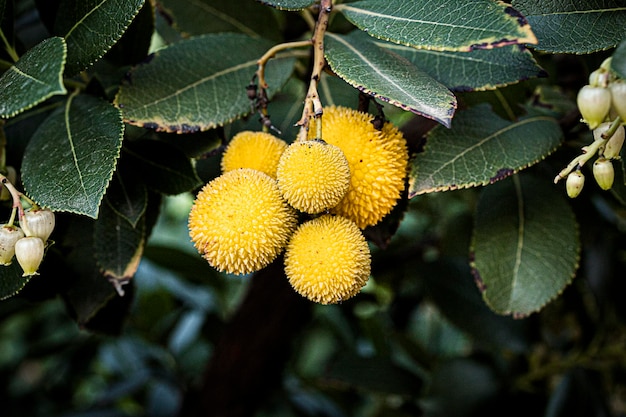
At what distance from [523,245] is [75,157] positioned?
63 centimetres

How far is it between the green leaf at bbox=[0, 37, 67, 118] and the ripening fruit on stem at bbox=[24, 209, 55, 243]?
0.38 ft

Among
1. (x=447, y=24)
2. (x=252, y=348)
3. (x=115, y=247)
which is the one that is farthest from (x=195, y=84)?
(x=252, y=348)

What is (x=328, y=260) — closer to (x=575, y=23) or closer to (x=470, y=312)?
(x=575, y=23)

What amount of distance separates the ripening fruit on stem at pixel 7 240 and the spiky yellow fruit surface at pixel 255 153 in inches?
9.8

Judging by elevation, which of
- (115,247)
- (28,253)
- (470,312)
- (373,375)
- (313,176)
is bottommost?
(373,375)

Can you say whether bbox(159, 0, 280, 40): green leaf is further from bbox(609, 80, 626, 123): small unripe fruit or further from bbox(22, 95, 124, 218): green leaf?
bbox(609, 80, 626, 123): small unripe fruit

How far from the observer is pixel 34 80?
2.00 ft

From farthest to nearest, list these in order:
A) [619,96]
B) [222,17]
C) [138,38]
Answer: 1. [222,17]
2. [138,38]
3. [619,96]

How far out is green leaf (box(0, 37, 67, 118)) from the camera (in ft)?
1.93

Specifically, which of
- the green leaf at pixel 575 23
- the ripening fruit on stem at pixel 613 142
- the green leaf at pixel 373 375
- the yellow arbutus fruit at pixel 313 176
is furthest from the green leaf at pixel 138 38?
the green leaf at pixel 373 375

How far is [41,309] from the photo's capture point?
204cm

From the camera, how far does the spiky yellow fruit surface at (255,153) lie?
0.75 meters

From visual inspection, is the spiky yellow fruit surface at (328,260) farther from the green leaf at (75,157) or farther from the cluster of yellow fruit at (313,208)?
the green leaf at (75,157)

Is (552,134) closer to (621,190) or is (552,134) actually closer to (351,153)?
(621,190)
